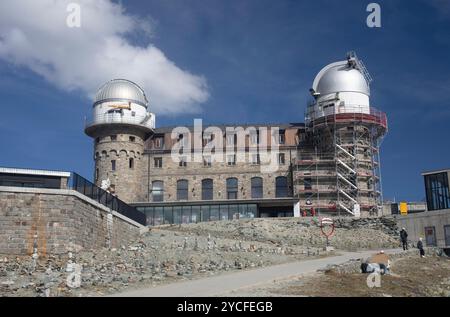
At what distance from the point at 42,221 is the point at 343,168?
3414 cm

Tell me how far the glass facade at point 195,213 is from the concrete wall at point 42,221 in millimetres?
23689

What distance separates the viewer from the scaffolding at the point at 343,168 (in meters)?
51.8

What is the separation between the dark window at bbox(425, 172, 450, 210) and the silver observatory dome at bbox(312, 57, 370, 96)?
1459 cm

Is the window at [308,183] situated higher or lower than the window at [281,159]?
lower

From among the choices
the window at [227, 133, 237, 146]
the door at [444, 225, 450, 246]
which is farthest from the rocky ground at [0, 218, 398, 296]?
the window at [227, 133, 237, 146]

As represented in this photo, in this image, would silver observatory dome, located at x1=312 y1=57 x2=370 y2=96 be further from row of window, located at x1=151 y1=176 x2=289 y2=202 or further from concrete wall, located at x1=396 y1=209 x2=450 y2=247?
concrete wall, located at x1=396 y1=209 x2=450 y2=247

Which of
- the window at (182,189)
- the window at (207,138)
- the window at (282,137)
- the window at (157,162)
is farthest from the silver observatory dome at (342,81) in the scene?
the window at (157,162)

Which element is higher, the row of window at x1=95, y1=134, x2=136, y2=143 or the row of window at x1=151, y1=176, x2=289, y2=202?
the row of window at x1=95, y1=134, x2=136, y2=143

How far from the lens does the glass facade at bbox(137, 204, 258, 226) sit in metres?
51.6

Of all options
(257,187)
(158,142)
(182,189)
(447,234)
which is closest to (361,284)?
(447,234)

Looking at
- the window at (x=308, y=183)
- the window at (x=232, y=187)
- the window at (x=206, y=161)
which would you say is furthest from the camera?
the window at (x=206, y=161)

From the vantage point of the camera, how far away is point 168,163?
57125mm

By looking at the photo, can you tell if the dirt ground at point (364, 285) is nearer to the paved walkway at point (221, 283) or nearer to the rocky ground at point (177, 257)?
the paved walkway at point (221, 283)
